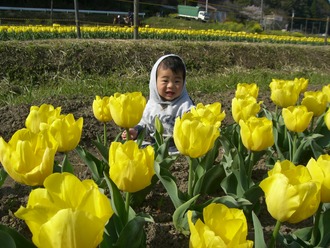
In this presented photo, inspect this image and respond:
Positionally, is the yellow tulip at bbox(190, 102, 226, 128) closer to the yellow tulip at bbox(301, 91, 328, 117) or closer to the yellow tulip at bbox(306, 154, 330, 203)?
the yellow tulip at bbox(306, 154, 330, 203)

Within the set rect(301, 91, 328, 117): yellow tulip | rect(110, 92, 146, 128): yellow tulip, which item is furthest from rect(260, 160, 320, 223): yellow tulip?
rect(301, 91, 328, 117): yellow tulip

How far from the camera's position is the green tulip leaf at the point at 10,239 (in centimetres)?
102

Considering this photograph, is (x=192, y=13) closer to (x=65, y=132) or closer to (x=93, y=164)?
(x=93, y=164)

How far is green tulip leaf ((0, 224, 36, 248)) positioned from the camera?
40.2 inches

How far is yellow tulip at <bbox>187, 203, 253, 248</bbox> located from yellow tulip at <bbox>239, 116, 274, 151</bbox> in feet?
2.46

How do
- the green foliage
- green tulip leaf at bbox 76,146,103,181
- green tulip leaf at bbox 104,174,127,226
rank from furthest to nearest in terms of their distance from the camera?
the green foliage < green tulip leaf at bbox 76,146,103,181 < green tulip leaf at bbox 104,174,127,226

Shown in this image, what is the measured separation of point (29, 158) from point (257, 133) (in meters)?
0.93

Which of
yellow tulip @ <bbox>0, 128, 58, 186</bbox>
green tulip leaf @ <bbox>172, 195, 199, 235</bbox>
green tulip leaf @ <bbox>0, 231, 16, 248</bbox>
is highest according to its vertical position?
yellow tulip @ <bbox>0, 128, 58, 186</bbox>

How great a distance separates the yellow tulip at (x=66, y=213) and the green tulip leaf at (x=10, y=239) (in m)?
0.14

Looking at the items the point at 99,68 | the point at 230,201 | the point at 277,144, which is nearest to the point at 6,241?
the point at 230,201

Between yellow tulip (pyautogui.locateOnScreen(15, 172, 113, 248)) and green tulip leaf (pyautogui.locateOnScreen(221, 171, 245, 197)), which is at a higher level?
yellow tulip (pyautogui.locateOnScreen(15, 172, 113, 248))

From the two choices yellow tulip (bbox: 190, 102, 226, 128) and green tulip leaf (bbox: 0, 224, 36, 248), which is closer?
green tulip leaf (bbox: 0, 224, 36, 248)

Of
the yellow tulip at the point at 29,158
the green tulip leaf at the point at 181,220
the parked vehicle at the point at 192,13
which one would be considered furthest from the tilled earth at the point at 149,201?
the parked vehicle at the point at 192,13

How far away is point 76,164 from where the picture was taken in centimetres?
290
